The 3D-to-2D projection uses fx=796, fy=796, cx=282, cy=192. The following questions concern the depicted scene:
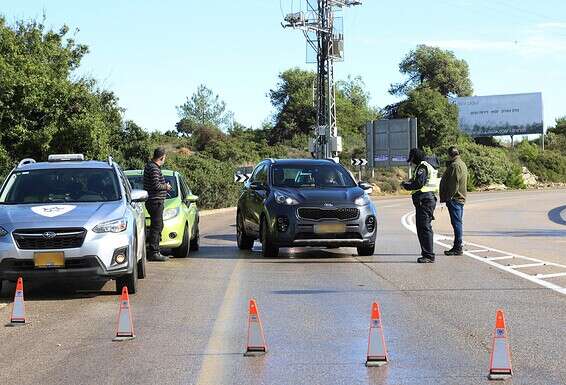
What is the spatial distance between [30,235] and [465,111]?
238 ft

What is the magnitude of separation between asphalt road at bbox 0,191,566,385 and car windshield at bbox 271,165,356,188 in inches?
55.5

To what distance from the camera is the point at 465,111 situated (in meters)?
77.9

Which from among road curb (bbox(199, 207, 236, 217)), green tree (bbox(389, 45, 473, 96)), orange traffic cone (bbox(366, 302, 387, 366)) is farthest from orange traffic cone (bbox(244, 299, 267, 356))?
green tree (bbox(389, 45, 473, 96))

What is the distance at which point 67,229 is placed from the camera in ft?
29.8

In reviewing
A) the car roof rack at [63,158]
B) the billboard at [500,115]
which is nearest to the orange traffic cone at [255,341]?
the car roof rack at [63,158]

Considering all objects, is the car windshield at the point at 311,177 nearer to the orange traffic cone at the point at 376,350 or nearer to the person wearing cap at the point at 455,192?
the person wearing cap at the point at 455,192

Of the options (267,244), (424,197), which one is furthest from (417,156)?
(267,244)

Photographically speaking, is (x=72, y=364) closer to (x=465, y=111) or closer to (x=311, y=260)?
(x=311, y=260)

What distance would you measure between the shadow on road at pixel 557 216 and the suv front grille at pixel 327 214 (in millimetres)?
12356

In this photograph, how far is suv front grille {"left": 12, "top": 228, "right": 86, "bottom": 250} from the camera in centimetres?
904

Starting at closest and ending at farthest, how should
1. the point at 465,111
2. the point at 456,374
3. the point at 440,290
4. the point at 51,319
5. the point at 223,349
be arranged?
the point at 456,374
the point at 223,349
the point at 51,319
the point at 440,290
the point at 465,111

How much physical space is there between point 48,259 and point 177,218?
485cm

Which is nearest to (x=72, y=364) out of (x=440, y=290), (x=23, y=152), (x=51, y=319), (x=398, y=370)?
(x=51, y=319)

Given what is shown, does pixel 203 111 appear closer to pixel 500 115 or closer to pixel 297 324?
pixel 500 115
